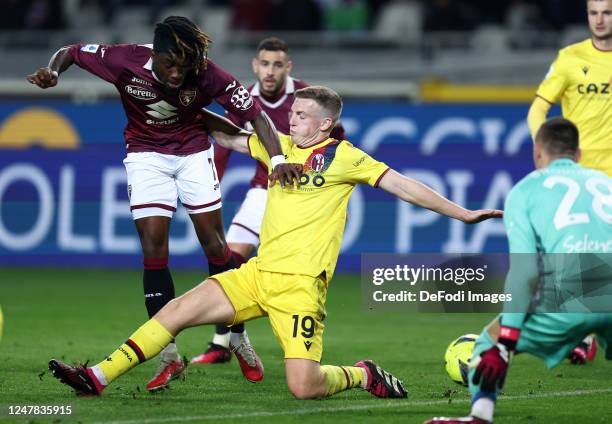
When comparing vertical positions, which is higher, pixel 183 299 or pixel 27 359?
pixel 183 299

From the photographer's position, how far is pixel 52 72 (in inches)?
276

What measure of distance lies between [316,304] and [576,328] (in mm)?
1581

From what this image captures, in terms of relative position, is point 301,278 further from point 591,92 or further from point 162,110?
point 591,92

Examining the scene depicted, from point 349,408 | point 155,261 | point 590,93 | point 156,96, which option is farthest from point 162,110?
point 590,93

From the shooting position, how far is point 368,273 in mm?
8219

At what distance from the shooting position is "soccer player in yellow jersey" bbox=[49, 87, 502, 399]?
6371mm

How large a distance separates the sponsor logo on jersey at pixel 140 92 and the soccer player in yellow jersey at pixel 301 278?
3.19 ft

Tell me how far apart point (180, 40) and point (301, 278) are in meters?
1.60

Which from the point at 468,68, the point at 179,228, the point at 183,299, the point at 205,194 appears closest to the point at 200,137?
the point at 205,194

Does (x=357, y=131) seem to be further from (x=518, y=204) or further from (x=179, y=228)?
(x=518, y=204)

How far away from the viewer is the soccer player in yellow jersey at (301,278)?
6371mm

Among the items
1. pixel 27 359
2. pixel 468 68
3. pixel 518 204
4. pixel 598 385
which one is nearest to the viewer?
pixel 518 204

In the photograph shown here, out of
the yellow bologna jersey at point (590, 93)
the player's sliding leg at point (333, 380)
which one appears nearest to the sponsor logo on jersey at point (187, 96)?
the player's sliding leg at point (333, 380)

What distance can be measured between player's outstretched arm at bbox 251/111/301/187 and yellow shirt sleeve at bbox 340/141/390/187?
28cm
